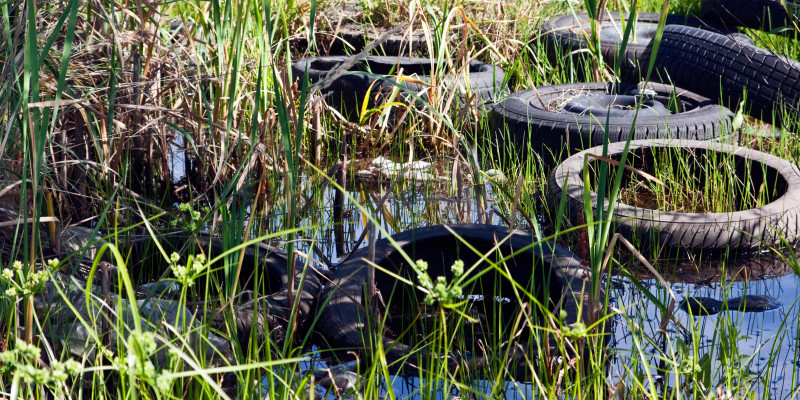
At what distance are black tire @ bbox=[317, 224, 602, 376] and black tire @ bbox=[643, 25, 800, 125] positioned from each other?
192 cm

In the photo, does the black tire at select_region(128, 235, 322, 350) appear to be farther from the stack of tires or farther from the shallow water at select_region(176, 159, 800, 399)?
the stack of tires

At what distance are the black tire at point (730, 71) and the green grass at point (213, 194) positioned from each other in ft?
0.91

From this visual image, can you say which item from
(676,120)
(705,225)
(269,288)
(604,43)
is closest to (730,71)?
(676,120)

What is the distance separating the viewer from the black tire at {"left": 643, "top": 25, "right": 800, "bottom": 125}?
4105 millimetres

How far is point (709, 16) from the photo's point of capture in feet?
19.6

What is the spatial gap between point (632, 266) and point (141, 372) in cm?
216

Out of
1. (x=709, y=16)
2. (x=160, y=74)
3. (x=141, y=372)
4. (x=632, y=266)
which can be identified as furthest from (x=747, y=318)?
(x=709, y=16)

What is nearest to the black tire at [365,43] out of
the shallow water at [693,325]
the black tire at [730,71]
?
the black tire at [730,71]

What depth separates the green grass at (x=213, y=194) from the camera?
63.2 inches

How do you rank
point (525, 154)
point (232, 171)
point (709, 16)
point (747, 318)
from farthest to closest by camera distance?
point (709, 16) → point (525, 154) → point (232, 171) → point (747, 318)

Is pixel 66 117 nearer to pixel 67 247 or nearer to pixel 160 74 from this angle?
pixel 160 74

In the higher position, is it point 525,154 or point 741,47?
point 741,47

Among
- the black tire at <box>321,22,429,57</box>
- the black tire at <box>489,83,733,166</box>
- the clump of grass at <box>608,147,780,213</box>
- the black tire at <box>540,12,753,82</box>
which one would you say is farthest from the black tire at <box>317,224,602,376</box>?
the black tire at <box>321,22,429,57</box>

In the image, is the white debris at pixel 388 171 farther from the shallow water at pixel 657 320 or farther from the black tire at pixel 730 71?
the black tire at pixel 730 71
